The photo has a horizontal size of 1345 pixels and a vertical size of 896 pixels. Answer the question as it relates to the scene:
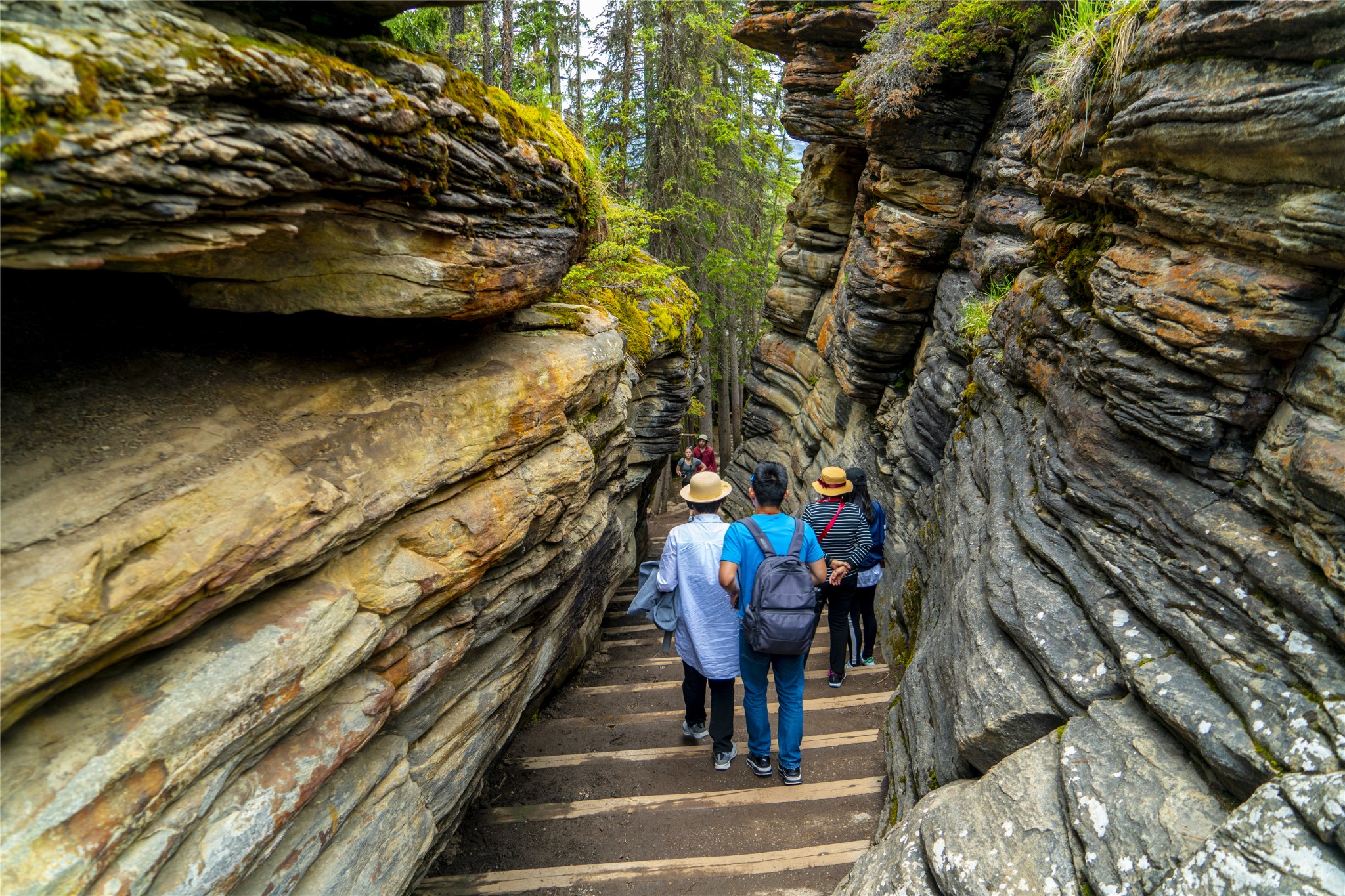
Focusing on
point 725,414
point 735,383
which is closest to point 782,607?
point 725,414

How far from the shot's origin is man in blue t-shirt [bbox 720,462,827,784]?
513 centimetres

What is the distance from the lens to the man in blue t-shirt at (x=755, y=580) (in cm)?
513

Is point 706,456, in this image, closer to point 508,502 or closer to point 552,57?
point 552,57

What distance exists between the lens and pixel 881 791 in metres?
5.50

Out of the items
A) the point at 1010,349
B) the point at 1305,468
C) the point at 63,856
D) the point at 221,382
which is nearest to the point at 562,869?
the point at 63,856

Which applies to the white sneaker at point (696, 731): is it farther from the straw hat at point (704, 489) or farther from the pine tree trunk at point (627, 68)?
the pine tree trunk at point (627, 68)

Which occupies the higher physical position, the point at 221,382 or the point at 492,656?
the point at 221,382

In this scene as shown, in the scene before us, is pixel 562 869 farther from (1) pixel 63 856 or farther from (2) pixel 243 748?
(1) pixel 63 856

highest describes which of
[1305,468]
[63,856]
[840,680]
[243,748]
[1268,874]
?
[1305,468]

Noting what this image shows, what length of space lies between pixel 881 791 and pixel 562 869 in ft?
8.72

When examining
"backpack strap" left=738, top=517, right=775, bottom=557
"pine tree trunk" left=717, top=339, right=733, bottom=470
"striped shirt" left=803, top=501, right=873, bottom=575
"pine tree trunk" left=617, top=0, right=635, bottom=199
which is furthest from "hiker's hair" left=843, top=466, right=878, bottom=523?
"pine tree trunk" left=717, top=339, right=733, bottom=470

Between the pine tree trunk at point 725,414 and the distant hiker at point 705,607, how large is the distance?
1967cm

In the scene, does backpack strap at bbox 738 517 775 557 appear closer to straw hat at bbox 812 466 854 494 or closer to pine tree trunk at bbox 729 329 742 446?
straw hat at bbox 812 466 854 494

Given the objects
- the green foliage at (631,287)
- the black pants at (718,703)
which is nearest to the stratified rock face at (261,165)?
the black pants at (718,703)
